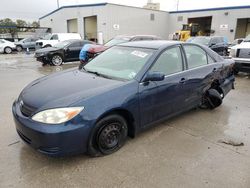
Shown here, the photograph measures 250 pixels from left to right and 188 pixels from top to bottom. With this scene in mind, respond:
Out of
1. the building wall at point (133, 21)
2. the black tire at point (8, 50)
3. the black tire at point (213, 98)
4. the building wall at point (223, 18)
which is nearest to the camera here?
the black tire at point (213, 98)

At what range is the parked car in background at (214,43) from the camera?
40.8 feet

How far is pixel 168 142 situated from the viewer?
328 cm

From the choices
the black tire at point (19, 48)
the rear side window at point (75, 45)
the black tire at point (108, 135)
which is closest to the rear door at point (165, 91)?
the black tire at point (108, 135)

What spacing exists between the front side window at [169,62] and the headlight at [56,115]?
4.49ft

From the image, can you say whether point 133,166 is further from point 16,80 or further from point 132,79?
Result: point 16,80

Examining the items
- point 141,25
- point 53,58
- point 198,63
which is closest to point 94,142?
point 198,63

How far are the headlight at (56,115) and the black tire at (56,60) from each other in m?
9.47

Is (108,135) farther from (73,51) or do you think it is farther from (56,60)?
(73,51)

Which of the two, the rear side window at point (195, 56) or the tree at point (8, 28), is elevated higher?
the tree at point (8, 28)

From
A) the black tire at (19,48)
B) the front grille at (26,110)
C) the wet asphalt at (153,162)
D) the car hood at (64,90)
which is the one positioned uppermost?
the car hood at (64,90)

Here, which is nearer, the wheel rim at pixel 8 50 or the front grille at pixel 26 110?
the front grille at pixel 26 110

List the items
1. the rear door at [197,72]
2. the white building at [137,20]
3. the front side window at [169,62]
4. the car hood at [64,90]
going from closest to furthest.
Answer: the car hood at [64,90], the front side window at [169,62], the rear door at [197,72], the white building at [137,20]

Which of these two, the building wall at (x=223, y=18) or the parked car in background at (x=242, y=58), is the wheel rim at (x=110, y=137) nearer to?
the parked car in background at (x=242, y=58)

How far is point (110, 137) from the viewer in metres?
2.87
